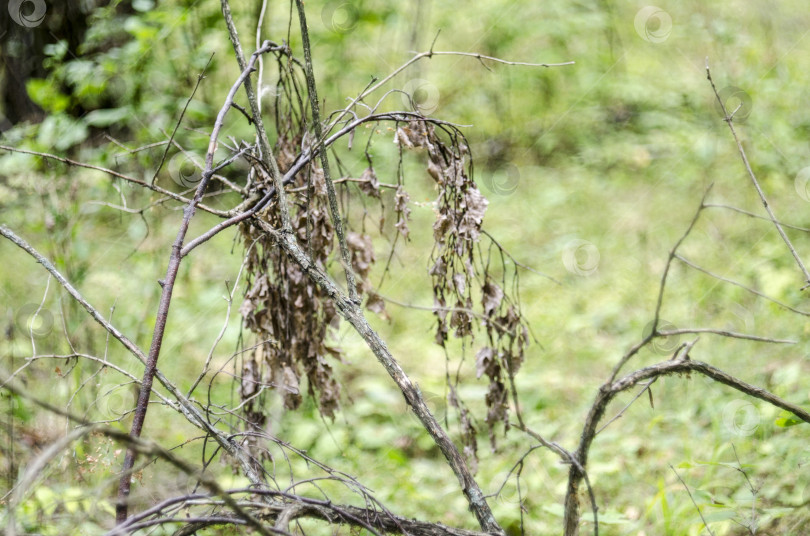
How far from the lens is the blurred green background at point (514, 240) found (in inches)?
113

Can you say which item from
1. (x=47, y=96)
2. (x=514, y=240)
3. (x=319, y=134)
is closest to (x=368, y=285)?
(x=319, y=134)

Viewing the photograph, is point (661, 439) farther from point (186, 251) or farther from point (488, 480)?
point (186, 251)

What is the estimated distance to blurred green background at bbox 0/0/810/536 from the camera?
2865mm

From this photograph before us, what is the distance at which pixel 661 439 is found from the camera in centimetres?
323

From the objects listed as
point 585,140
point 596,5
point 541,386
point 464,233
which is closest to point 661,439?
point 541,386

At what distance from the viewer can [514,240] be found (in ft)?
19.1

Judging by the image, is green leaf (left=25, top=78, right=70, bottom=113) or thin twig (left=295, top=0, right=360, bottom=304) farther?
green leaf (left=25, top=78, right=70, bottom=113)

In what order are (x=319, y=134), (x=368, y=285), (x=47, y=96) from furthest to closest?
(x=47, y=96) < (x=368, y=285) < (x=319, y=134)

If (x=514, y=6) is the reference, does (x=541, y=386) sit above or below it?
below

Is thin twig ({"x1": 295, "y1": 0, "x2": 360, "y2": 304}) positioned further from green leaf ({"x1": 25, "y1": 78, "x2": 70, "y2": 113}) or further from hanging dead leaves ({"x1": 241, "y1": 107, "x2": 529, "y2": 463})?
green leaf ({"x1": 25, "y1": 78, "x2": 70, "y2": 113})

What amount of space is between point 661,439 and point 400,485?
1456mm

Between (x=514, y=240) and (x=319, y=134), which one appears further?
(x=514, y=240)

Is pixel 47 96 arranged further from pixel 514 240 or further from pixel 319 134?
pixel 514 240

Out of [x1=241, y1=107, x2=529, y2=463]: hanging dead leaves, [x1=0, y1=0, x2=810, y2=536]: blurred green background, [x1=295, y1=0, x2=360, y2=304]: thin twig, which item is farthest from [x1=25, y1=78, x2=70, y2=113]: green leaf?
[x1=295, y1=0, x2=360, y2=304]: thin twig
